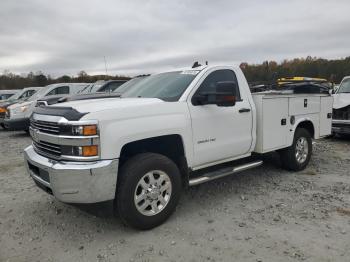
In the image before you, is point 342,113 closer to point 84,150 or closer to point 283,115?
point 283,115

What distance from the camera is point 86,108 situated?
3.85 m

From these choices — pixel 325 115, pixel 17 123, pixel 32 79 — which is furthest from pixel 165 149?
pixel 32 79

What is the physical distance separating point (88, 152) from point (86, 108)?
20.6 inches

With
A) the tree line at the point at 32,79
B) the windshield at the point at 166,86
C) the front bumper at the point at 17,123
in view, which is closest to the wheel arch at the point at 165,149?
the windshield at the point at 166,86

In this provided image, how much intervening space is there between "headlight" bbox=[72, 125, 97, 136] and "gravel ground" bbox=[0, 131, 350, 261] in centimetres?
77

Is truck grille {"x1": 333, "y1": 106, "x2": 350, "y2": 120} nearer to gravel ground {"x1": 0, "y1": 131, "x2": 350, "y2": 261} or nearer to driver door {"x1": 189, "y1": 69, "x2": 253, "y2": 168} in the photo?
gravel ground {"x1": 0, "y1": 131, "x2": 350, "y2": 261}

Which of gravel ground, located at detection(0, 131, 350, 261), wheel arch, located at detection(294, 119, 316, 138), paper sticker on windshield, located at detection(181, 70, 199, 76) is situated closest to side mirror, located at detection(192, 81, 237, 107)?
paper sticker on windshield, located at detection(181, 70, 199, 76)

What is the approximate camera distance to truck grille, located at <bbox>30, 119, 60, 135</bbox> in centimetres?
382

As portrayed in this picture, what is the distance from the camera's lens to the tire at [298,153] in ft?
20.6

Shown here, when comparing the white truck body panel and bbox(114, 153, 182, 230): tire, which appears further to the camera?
the white truck body panel

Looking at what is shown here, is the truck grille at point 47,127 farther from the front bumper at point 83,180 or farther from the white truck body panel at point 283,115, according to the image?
the white truck body panel at point 283,115

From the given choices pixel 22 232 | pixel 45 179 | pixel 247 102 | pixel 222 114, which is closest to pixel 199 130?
pixel 222 114

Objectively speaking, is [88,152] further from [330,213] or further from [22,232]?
[330,213]

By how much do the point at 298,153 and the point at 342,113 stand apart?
159 inches
